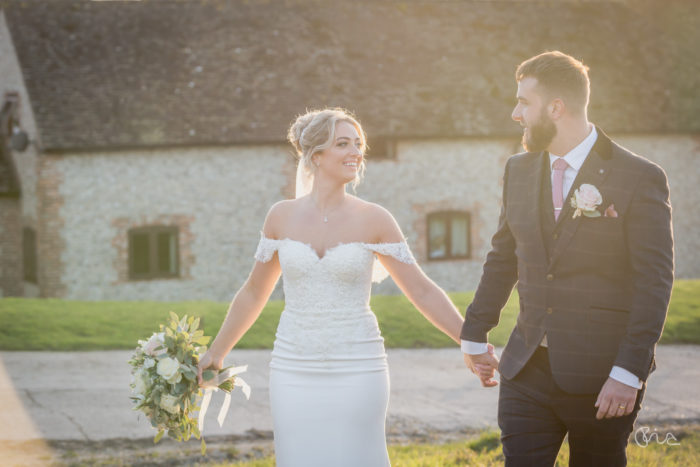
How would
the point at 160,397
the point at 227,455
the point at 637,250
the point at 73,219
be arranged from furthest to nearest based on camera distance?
the point at 73,219 < the point at 227,455 < the point at 160,397 < the point at 637,250

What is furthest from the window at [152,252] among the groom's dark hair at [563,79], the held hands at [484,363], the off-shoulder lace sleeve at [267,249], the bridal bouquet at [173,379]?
the groom's dark hair at [563,79]

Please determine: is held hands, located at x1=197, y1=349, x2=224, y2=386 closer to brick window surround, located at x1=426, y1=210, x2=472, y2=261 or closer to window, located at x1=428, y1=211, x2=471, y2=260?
brick window surround, located at x1=426, y1=210, x2=472, y2=261

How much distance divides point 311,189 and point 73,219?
18688mm

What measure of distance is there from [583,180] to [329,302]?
1.35 meters

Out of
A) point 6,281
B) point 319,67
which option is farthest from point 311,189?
point 6,281

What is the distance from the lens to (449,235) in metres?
24.2

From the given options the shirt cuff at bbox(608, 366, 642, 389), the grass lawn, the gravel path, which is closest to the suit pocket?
the shirt cuff at bbox(608, 366, 642, 389)

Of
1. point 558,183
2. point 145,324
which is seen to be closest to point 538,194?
point 558,183

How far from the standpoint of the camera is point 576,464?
3.84 meters

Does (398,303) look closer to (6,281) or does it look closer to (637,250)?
(637,250)

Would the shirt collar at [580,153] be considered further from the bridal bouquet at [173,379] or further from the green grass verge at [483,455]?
the green grass verge at [483,455]

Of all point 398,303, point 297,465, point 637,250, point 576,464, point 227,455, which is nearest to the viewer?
point 637,250

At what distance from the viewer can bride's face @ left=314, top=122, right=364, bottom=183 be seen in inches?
171

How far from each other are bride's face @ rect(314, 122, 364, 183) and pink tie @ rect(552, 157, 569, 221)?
0.99 metres
